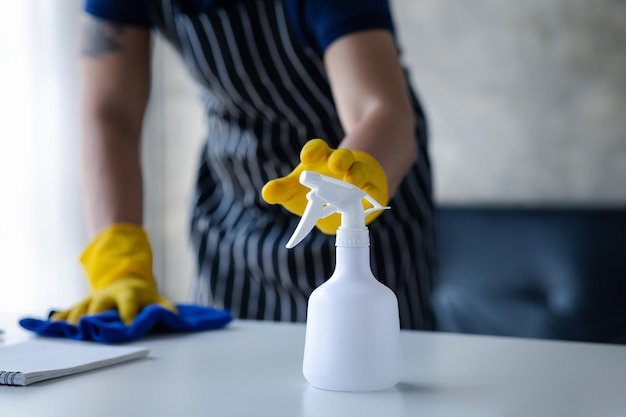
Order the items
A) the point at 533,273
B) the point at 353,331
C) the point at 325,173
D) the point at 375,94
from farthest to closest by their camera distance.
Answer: the point at 533,273, the point at 375,94, the point at 325,173, the point at 353,331

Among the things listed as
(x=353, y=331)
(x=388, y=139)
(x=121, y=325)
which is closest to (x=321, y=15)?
(x=388, y=139)

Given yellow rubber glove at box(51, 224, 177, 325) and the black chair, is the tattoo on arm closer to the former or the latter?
yellow rubber glove at box(51, 224, 177, 325)

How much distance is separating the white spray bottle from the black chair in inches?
76.9

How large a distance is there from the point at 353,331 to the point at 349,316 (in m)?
0.01

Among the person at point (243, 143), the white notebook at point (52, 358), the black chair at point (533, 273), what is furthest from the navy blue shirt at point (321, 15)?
the black chair at point (533, 273)

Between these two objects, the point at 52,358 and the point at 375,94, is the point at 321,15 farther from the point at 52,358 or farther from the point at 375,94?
the point at 52,358

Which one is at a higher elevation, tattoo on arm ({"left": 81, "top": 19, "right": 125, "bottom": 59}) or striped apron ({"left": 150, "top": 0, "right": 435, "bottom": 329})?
tattoo on arm ({"left": 81, "top": 19, "right": 125, "bottom": 59})

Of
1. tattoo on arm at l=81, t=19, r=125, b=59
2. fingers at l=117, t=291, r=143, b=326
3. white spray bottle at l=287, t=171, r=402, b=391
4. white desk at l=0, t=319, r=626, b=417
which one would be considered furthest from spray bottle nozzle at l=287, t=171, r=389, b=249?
tattoo on arm at l=81, t=19, r=125, b=59

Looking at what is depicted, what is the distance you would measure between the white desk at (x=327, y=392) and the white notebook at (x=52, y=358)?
0.01m

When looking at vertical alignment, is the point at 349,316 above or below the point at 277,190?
below

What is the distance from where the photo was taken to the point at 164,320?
0.98 m

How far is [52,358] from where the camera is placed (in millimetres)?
794

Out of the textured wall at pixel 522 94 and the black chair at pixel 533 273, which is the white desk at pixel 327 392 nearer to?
the black chair at pixel 533 273

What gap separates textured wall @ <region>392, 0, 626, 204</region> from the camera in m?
2.57
